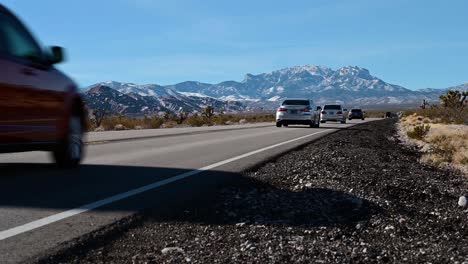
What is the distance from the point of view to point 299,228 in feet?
18.1

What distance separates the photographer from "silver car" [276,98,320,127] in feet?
Result: 102

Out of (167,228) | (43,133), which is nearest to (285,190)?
(167,228)

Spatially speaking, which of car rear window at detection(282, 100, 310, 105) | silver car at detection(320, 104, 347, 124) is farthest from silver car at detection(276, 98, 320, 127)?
silver car at detection(320, 104, 347, 124)

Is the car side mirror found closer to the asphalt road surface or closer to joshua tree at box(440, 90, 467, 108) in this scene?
the asphalt road surface

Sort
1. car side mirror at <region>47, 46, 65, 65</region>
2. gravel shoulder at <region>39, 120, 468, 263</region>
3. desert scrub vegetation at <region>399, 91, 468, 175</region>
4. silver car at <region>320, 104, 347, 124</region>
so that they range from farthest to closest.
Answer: silver car at <region>320, 104, 347, 124</region>
desert scrub vegetation at <region>399, 91, 468, 175</region>
car side mirror at <region>47, 46, 65, 65</region>
gravel shoulder at <region>39, 120, 468, 263</region>

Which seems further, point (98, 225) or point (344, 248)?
point (98, 225)

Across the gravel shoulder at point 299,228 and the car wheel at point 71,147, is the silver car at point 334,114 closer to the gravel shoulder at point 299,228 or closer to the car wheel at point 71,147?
the gravel shoulder at point 299,228

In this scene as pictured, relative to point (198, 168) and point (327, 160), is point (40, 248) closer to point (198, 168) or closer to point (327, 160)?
point (198, 168)

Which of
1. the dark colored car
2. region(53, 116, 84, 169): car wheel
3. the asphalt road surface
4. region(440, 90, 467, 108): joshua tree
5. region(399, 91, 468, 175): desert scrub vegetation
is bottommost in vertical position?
the dark colored car

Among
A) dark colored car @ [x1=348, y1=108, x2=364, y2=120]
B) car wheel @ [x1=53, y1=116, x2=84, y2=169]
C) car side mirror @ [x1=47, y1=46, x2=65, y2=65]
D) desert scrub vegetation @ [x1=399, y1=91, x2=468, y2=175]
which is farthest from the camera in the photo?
dark colored car @ [x1=348, y1=108, x2=364, y2=120]

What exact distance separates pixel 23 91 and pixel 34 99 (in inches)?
14.2

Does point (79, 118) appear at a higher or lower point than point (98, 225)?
higher

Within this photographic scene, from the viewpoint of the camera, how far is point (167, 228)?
5402 mm

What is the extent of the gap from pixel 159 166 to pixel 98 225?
4.71 meters
